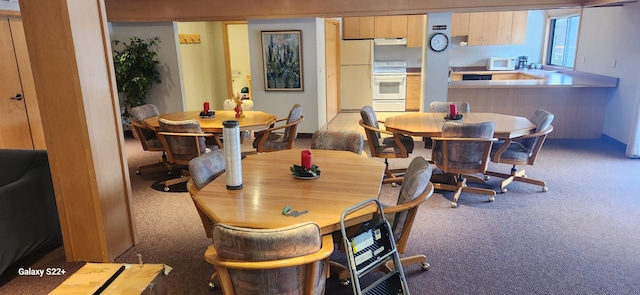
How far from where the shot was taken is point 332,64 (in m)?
8.02

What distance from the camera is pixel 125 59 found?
21.1ft

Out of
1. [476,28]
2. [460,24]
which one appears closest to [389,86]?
[460,24]

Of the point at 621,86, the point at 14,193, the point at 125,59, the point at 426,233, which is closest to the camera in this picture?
the point at 14,193

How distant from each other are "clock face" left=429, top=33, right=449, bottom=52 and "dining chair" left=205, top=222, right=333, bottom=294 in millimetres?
4829

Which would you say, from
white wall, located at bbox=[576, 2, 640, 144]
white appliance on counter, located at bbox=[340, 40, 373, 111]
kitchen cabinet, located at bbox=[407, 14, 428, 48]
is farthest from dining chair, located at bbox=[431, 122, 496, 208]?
kitchen cabinet, located at bbox=[407, 14, 428, 48]

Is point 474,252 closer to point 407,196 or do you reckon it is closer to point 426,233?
A: point 426,233

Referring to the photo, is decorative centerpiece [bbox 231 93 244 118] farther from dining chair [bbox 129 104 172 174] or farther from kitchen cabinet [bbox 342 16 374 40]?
kitchen cabinet [bbox 342 16 374 40]

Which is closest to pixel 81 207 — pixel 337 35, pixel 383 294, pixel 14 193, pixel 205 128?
pixel 14 193

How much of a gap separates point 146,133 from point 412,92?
569 centimetres

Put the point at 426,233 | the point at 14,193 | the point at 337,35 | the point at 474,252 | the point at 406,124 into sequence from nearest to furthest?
the point at 14,193
the point at 474,252
the point at 426,233
the point at 406,124
the point at 337,35

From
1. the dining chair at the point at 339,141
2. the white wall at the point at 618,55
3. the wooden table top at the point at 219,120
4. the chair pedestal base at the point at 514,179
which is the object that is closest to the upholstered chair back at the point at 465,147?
the chair pedestal base at the point at 514,179

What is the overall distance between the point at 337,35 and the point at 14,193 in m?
6.55

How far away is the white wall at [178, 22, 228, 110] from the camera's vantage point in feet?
25.3

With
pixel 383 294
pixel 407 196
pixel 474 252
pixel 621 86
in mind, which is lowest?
pixel 474 252
